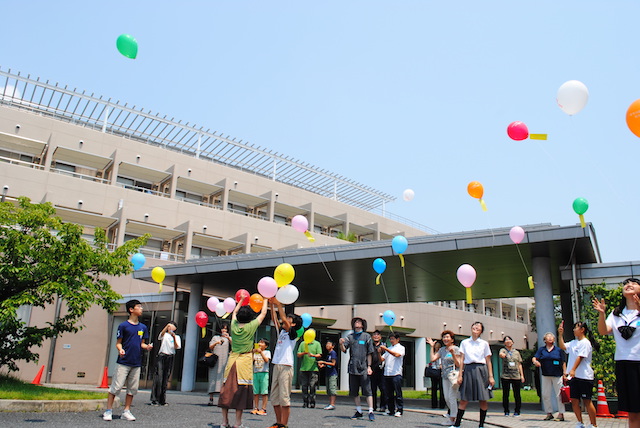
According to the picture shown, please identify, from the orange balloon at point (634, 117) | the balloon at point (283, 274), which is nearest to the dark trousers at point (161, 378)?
the balloon at point (283, 274)

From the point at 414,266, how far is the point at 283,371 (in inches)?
352

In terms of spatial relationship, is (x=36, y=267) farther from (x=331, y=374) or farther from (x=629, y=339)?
(x=629, y=339)

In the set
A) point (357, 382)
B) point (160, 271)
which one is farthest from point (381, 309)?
point (357, 382)

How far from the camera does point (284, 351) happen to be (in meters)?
6.96

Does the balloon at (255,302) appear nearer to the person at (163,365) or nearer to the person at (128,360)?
the person at (128,360)

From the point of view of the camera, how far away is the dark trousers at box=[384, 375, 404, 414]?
10172 millimetres

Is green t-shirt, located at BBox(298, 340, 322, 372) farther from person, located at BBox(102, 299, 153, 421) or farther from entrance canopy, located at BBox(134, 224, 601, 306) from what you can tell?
person, located at BBox(102, 299, 153, 421)

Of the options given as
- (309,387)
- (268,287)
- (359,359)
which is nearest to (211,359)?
(309,387)

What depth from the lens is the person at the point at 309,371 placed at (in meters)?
11.4

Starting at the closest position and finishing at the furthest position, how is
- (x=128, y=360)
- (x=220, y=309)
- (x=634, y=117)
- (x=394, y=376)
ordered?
(x=634, y=117), (x=128, y=360), (x=394, y=376), (x=220, y=309)

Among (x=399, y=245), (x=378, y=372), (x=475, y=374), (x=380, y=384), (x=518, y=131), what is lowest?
(x=380, y=384)

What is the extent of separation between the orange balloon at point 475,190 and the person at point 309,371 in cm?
473

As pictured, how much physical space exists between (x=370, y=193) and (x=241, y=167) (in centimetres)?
1357

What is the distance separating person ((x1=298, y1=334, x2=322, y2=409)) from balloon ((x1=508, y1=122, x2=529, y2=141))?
589 centimetres
